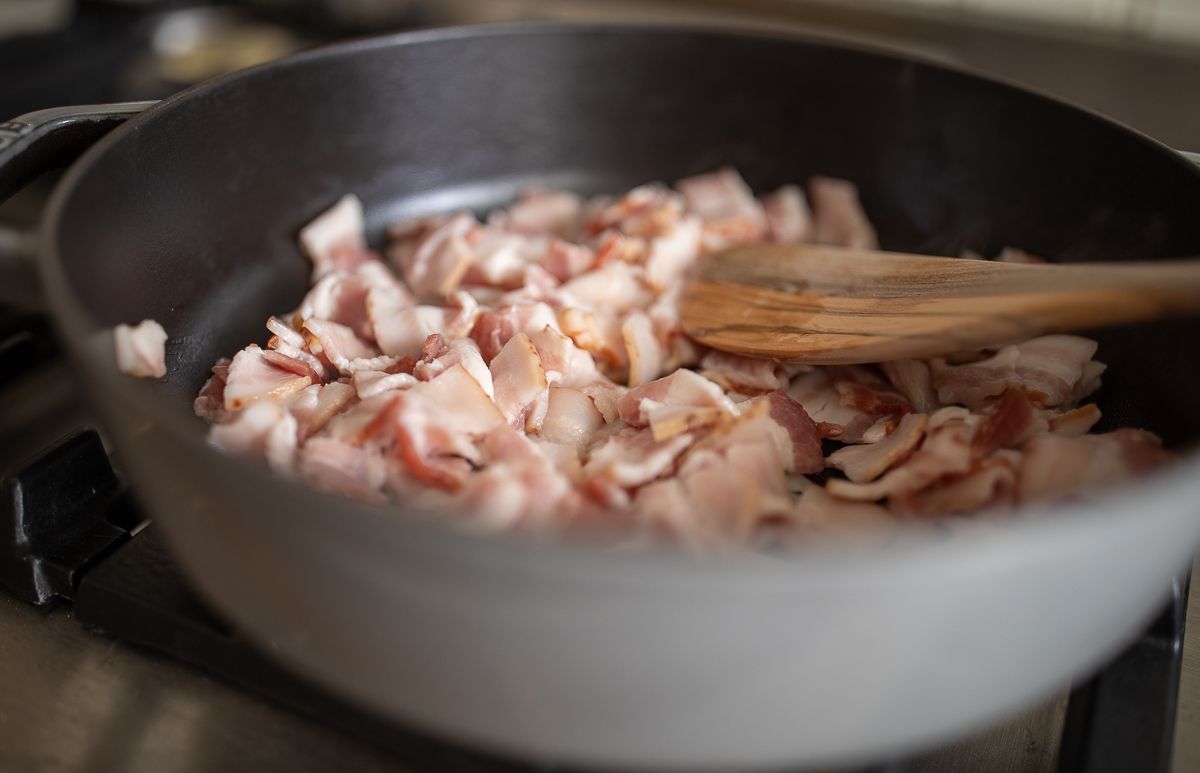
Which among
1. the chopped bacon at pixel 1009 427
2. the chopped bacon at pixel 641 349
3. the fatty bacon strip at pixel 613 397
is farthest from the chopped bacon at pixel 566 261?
the chopped bacon at pixel 1009 427

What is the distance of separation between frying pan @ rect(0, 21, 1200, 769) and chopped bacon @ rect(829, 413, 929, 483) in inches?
4.3

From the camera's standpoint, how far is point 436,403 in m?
0.78

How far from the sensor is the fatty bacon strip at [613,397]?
0.69m

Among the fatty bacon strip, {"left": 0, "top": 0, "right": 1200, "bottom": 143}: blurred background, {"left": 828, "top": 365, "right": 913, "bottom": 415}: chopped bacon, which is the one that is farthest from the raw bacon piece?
{"left": 0, "top": 0, "right": 1200, "bottom": 143}: blurred background

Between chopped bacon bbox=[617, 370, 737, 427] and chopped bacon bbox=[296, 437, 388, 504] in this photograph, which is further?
chopped bacon bbox=[617, 370, 737, 427]

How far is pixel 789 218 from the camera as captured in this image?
1155mm

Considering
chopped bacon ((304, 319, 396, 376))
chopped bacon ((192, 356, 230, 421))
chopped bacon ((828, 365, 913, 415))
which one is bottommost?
chopped bacon ((828, 365, 913, 415))

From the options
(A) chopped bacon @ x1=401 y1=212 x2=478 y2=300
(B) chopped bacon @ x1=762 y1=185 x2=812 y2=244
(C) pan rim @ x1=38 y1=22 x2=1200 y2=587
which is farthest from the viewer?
(B) chopped bacon @ x1=762 y1=185 x2=812 y2=244

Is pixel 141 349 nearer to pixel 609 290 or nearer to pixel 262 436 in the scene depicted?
pixel 262 436

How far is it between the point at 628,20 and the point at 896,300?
0.62 m

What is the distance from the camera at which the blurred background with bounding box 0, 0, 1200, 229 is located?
1.38 metres

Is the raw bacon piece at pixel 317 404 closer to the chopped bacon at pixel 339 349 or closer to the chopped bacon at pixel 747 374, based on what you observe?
the chopped bacon at pixel 339 349

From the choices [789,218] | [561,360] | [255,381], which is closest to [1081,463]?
[561,360]

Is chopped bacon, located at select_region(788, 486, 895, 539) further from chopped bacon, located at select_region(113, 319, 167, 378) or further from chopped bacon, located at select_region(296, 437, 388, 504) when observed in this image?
chopped bacon, located at select_region(113, 319, 167, 378)
